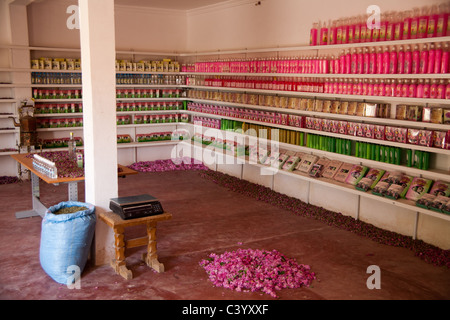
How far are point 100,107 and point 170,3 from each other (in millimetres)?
5428

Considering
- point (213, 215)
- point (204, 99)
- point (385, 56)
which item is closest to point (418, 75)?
point (385, 56)

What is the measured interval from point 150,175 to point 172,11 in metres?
3.81

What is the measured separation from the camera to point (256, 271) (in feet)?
14.4

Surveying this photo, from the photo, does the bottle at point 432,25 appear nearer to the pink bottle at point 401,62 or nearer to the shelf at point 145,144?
the pink bottle at point 401,62

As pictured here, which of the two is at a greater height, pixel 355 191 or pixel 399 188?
pixel 399 188

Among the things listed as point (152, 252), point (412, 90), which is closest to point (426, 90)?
point (412, 90)

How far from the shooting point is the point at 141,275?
14.5 feet

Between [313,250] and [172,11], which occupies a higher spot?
[172,11]

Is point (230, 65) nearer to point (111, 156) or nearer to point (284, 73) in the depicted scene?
point (284, 73)

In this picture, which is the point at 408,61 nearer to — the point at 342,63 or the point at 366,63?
the point at 366,63

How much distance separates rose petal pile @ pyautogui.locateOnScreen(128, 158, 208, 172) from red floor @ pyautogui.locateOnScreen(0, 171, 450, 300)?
2.14m

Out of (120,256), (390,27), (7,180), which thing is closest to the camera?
(120,256)

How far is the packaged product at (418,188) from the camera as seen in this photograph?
205 inches

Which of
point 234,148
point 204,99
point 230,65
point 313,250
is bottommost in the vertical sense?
point 313,250
